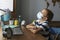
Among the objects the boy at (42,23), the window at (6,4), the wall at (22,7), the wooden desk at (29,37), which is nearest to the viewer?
the wooden desk at (29,37)

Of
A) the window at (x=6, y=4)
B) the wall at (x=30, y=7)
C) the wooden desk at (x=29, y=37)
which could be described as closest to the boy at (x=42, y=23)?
the wooden desk at (x=29, y=37)

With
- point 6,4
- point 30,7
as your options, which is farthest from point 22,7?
point 6,4

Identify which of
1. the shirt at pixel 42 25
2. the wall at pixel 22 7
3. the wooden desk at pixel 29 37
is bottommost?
the wooden desk at pixel 29 37

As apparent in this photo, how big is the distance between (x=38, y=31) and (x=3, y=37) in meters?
0.47

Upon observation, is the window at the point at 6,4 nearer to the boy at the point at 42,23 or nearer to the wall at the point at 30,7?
the wall at the point at 30,7

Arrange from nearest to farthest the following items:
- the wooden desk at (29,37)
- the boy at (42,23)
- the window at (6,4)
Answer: the wooden desk at (29,37) < the boy at (42,23) < the window at (6,4)

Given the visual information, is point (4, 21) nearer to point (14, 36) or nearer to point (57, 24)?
point (14, 36)

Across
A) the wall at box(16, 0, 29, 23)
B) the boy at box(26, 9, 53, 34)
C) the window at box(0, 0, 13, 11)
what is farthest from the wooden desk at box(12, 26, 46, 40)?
the wall at box(16, 0, 29, 23)

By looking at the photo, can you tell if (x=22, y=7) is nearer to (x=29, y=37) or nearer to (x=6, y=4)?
(x=6, y=4)

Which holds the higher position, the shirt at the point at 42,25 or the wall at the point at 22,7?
the wall at the point at 22,7

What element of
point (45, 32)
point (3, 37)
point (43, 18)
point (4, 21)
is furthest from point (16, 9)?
point (3, 37)

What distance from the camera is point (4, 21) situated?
2.54 meters

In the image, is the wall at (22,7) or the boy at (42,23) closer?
the boy at (42,23)

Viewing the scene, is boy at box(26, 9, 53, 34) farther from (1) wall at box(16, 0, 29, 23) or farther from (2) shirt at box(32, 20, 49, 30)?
(1) wall at box(16, 0, 29, 23)
